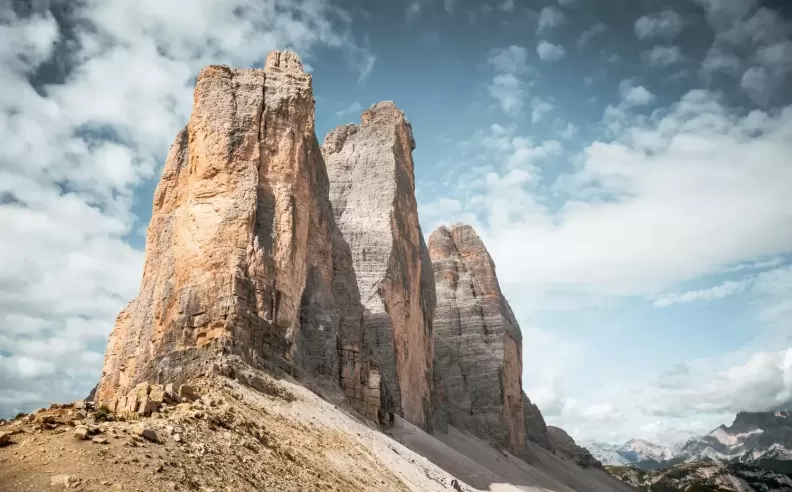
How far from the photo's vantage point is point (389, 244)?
5509cm

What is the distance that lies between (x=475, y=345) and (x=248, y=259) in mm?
49547

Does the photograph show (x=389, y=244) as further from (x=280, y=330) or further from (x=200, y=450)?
(x=200, y=450)

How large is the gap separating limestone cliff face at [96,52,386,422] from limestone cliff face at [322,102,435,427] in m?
7.24

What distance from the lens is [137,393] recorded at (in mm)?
15984

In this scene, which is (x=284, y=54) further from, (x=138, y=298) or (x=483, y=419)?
(x=483, y=419)

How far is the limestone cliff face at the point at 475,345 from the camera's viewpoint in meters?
68.8

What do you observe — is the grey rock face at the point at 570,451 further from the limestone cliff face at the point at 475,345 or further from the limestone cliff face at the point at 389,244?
the limestone cliff face at the point at 389,244

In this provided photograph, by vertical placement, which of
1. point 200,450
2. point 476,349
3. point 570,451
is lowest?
point 570,451

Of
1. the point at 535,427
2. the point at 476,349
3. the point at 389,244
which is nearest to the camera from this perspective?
the point at 389,244

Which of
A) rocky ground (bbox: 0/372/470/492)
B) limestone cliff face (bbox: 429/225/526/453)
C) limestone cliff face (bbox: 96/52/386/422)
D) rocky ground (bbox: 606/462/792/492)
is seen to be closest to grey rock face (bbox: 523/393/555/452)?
limestone cliff face (bbox: 429/225/526/453)

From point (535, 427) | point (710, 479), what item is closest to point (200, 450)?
point (535, 427)

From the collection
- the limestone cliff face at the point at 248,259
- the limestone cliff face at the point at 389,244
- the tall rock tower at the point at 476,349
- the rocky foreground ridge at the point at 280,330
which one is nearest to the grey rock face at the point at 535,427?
the tall rock tower at the point at 476,349

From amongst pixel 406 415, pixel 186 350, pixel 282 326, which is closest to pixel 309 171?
pixel 282 326

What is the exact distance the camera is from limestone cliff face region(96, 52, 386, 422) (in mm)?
27683
